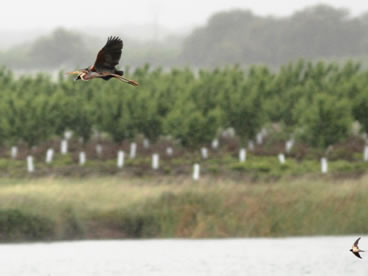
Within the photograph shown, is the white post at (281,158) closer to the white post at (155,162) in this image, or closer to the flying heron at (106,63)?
the white post at (155,162)

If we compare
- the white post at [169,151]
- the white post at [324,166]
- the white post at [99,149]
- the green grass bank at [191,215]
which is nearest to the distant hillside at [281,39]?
the white post at [99,149]

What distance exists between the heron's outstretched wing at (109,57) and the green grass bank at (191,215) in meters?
22.8

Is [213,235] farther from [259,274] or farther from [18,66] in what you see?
[18,66]

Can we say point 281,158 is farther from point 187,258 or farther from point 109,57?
point 109,57

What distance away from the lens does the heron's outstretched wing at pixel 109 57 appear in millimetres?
11242

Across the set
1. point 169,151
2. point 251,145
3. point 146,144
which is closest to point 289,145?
point 251,145

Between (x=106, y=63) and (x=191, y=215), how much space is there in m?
23.6

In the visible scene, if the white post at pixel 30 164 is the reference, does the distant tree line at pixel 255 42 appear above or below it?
above

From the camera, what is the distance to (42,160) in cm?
6894

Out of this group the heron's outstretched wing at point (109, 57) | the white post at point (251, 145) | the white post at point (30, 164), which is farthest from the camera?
the white post at point (251, 145)

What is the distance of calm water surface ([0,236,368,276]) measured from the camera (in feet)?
103

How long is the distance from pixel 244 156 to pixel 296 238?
30.7m

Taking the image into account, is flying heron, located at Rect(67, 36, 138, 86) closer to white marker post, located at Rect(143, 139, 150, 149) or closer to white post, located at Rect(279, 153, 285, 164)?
white post, located at Rect(279, 153, 285, 164)

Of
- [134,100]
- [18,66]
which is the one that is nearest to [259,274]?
[134,100]
